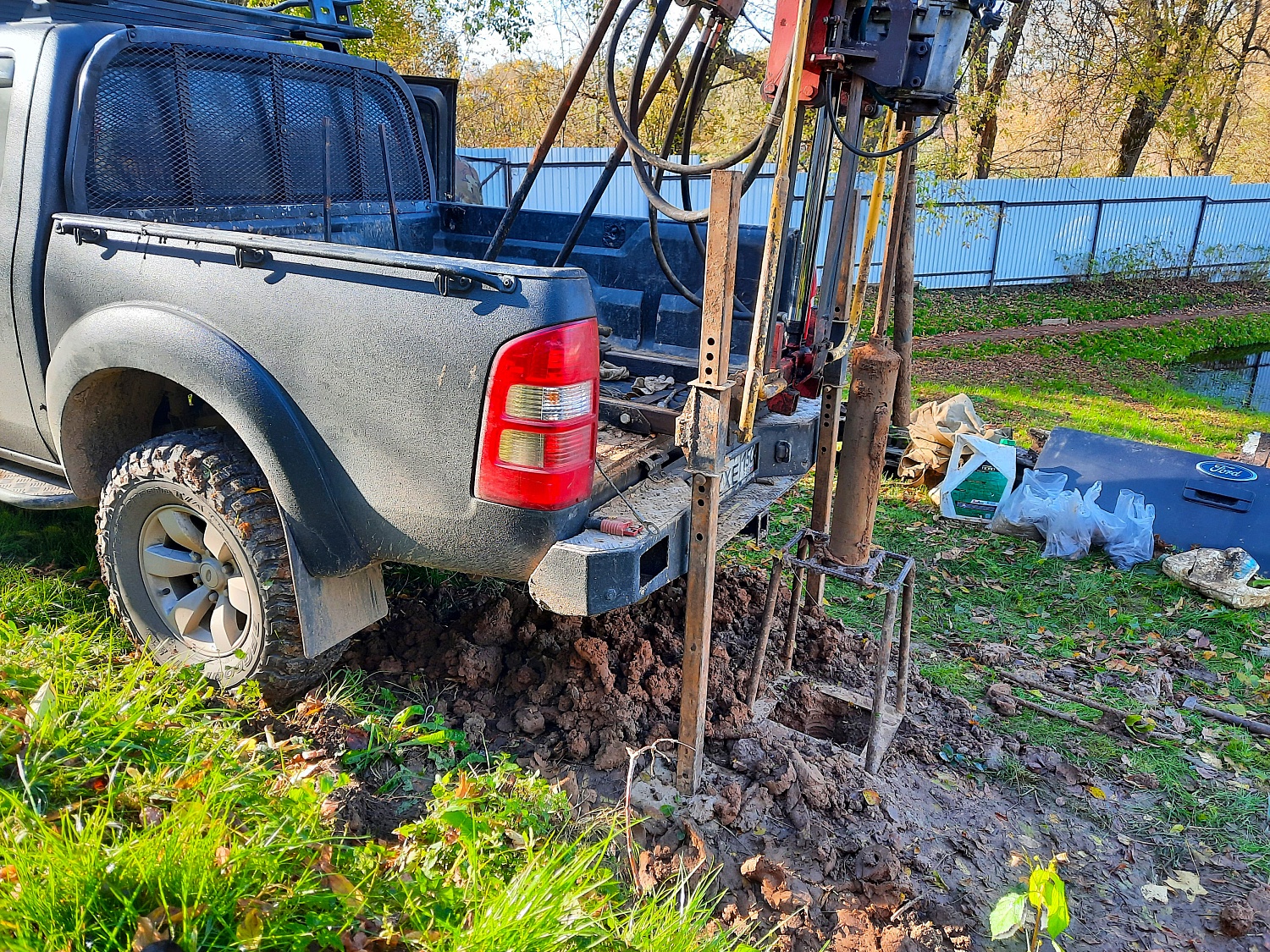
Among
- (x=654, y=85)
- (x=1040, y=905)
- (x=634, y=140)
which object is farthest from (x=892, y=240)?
(x=1040, y=905)

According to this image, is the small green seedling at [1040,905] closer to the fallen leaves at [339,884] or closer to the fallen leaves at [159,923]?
the fallen leaves at [339,884]

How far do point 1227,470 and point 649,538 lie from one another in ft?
15.1

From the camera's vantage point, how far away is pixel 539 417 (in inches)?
98.9

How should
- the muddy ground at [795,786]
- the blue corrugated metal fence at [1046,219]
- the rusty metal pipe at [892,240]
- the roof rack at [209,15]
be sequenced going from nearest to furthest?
the muddy ground at [795,786], the rusty metal pipe at [892,240], the roof rack at [209,15], the blue corrugated metal fence at [1046,219]

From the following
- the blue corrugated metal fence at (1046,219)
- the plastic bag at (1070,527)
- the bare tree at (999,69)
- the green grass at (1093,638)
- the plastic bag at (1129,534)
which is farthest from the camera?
the blue corrugated metal fence at (1046,219)

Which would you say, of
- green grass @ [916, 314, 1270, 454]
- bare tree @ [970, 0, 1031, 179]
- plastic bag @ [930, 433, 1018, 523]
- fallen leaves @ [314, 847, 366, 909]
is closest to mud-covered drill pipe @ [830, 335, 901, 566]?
fallen leaves @ [314, 847, 366, 909]

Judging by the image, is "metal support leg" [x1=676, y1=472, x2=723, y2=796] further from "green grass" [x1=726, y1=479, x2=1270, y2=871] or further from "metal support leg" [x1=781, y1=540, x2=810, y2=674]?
"green grass" [x1=726, y1=479, x2=1270, y2=871]

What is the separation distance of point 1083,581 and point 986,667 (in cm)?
130

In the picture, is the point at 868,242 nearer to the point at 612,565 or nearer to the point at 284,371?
the point at 612,565

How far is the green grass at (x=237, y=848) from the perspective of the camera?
2.01 metres

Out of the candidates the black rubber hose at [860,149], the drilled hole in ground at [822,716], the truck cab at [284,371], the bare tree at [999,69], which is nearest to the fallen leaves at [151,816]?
the truck cab at [284,371]

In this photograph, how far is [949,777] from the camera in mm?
3445

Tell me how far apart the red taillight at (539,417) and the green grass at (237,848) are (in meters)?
0.89

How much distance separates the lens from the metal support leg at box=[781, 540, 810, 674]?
3674 mm
